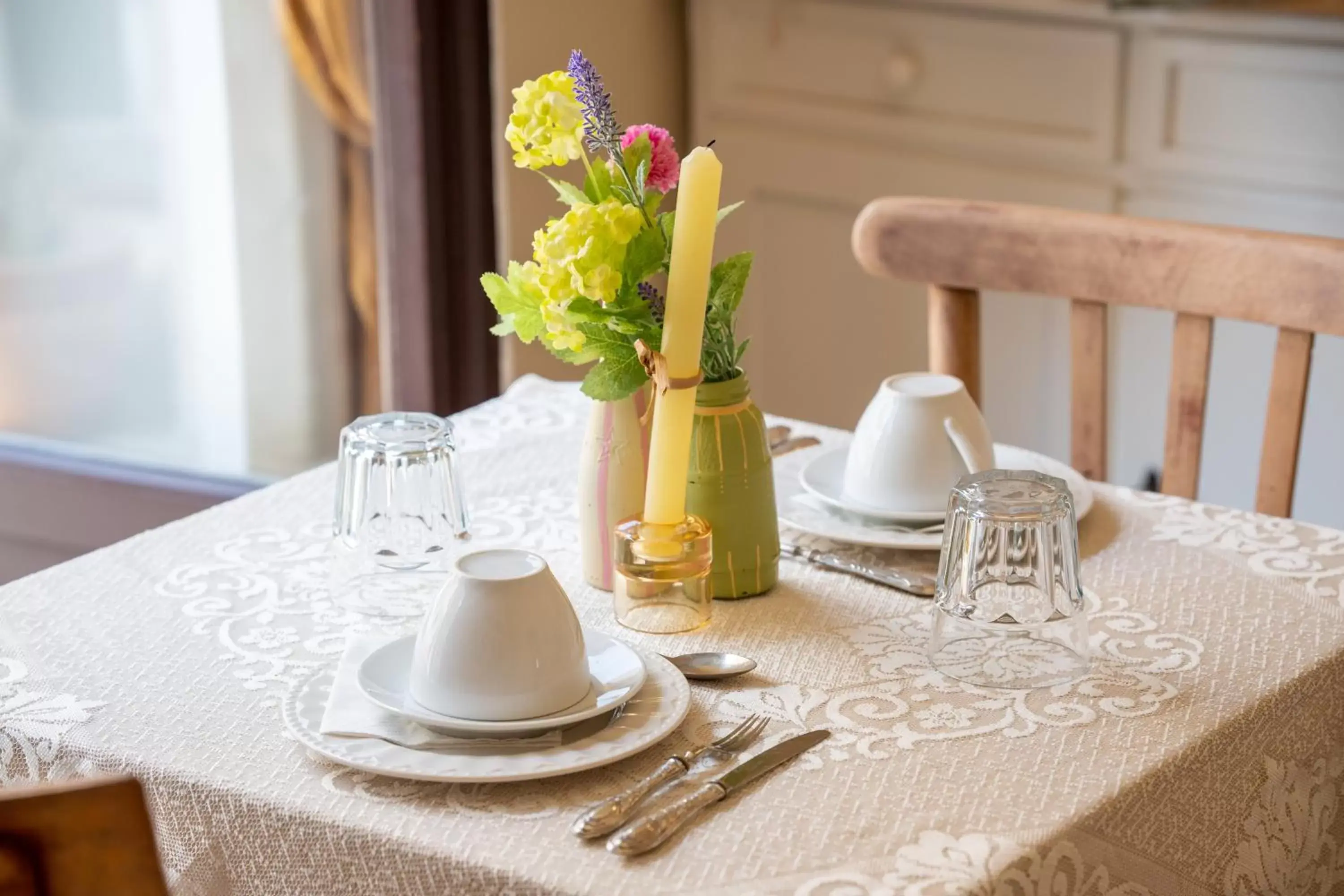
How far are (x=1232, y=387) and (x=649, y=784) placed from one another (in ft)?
4.99

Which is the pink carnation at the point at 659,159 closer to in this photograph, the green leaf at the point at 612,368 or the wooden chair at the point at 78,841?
the green leaf at the point at 612,368

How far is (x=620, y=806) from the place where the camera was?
785 mm

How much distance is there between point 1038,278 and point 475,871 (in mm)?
913

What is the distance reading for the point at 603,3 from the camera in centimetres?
232

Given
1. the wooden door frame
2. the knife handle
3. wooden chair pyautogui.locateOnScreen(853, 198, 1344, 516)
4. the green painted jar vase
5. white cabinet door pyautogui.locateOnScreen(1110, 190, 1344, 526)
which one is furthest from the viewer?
the wooden door frame

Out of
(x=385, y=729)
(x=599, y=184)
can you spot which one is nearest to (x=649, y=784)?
(x=385, y=729)

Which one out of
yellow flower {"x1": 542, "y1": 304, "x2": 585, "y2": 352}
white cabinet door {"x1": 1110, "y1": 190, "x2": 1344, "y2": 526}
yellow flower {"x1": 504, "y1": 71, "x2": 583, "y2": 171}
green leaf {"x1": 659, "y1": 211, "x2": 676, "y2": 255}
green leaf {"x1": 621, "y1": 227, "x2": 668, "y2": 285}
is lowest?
white cabinet door {"x1": 1110, "y1": 190, "x2": 1344, "y2": 526}

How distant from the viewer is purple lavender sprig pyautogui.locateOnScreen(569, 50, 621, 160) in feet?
3.15

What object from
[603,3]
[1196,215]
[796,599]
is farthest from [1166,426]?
[603,3]

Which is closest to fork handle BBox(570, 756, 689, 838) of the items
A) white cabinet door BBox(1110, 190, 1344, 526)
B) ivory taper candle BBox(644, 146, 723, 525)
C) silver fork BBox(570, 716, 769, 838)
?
silver fork BBox(570, 716, 769, 838)

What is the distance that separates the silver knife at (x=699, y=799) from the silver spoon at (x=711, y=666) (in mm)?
73

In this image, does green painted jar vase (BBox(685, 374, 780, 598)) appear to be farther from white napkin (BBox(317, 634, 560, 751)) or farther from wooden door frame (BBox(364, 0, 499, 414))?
wooden door frame (BBox(364, 0, 499, 414))

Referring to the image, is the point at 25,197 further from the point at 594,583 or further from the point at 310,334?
the point at 594,583

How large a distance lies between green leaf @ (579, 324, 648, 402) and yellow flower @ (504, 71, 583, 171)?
106mm
